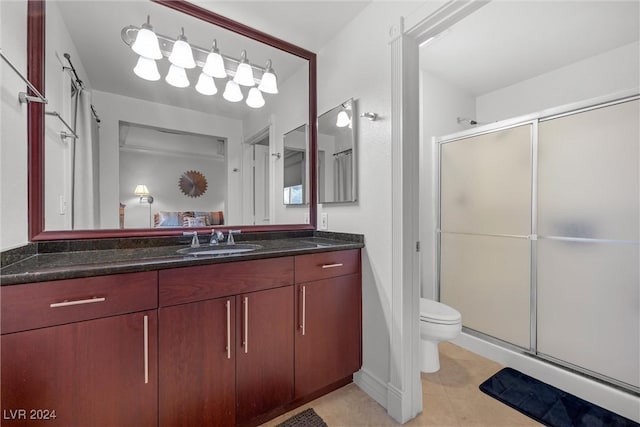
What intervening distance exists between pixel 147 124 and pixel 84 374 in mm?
1283

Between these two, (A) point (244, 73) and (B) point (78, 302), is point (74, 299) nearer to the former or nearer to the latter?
(B) point (78, 302)

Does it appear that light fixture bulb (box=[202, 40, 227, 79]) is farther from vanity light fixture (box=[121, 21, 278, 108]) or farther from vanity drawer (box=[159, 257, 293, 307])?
vanity drawer (box=[159, 257, 293, 307])

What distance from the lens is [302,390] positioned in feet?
4.83

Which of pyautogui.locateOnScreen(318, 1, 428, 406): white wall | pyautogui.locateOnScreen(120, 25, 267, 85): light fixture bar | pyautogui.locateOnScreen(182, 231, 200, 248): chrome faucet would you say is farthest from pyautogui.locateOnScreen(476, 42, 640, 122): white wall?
pyautogui.locateOnScreen(182, 231, 200, 248): chrome faucet

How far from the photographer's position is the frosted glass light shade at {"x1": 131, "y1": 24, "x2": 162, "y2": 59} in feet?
4.90

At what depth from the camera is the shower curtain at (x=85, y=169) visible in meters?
1.40

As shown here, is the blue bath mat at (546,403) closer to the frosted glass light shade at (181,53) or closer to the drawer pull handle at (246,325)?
the drawer pull handle at (246,325)

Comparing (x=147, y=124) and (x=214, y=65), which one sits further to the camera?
(x=214, y=65)

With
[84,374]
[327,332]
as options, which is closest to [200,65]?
[84,374]

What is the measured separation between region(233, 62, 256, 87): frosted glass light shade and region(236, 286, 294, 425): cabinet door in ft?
4.68

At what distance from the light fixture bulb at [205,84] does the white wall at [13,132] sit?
760 mm

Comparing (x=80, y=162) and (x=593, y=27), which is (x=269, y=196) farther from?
(x=593, y=27)

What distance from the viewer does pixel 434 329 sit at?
177cm

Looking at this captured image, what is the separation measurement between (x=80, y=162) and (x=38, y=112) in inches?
10.7
